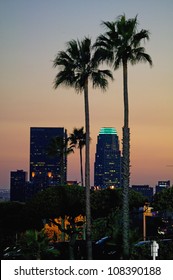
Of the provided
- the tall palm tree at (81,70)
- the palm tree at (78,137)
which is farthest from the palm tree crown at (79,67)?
the palm tree at (78,137)

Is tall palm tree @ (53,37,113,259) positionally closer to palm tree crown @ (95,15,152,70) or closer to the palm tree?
palm tree crown @ (95,15,152,70)

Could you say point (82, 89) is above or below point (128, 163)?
above

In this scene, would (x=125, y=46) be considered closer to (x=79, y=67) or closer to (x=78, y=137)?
(x=79, y=67)

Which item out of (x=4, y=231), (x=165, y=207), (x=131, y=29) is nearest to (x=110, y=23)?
(x=131, y=29)

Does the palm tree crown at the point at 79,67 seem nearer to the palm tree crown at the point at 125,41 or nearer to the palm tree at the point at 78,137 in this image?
the palm tree crown at the point at 125,41

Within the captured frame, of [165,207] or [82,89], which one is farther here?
[82,89]

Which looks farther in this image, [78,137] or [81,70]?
[78,137]

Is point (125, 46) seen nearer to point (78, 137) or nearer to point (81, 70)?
point (81, 70)

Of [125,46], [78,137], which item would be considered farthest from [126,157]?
[78,137]

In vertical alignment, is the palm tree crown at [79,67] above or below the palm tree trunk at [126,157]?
above
